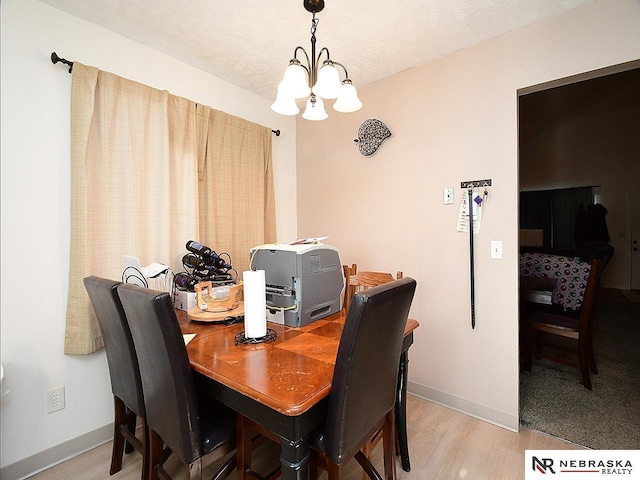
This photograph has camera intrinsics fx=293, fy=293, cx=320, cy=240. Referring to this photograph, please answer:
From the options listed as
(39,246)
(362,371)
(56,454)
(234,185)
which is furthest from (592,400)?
(39,246)

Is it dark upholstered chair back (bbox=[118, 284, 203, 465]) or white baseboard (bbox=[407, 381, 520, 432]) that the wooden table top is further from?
white baseboard (bbox=[407, 381, 520, 432])

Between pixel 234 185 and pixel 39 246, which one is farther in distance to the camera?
pixel 234 185

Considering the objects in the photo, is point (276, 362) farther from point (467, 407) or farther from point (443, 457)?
point (467, 407)

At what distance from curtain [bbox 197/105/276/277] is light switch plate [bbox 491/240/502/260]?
1811 mm

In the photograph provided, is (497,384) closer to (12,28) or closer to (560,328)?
(560,328)

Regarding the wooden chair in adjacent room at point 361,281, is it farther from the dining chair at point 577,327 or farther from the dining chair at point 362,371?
the dining chair at point 577,327

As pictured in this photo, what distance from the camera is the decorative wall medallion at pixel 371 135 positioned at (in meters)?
2.38

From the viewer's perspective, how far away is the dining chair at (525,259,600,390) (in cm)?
217

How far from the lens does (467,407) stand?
203 cm

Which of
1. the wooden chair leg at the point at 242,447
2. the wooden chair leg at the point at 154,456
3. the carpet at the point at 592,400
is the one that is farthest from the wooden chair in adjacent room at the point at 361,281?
the carpet at the point at 592,400

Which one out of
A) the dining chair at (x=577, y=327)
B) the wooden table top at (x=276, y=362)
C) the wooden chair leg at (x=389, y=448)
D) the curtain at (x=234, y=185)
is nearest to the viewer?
the wooden table top at (x=276, y=362)

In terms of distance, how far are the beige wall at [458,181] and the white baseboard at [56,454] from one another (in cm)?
211

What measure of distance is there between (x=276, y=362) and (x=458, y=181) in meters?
1.73

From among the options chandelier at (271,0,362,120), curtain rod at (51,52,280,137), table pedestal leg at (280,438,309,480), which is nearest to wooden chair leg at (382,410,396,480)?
table pedestal leg at (280,438,309,480)
